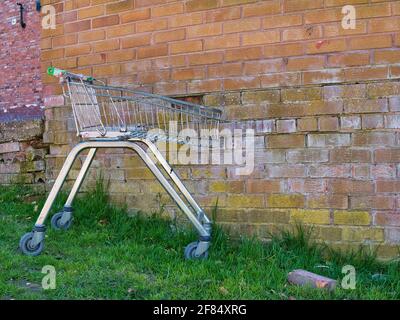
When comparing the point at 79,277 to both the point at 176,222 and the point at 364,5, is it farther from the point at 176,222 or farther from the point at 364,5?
the point at 364,5

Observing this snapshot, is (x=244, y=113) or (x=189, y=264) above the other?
(x=244, y=113)

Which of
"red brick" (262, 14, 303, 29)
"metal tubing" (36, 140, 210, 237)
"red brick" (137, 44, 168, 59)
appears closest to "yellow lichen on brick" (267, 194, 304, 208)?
"metal tubing" (36, 140, 210, 237)

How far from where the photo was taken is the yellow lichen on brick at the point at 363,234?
368 cm

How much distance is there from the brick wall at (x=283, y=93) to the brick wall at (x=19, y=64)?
15.8 feet

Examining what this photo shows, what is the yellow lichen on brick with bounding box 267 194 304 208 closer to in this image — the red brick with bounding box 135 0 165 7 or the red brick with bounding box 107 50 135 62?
the red brick with bounding box 107 50 135 62

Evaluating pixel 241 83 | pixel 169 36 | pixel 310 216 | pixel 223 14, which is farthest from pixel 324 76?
pixel 169 36

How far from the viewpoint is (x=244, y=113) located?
13.4 ft

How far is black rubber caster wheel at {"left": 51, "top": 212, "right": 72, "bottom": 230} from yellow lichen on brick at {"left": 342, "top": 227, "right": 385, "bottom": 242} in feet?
7.54

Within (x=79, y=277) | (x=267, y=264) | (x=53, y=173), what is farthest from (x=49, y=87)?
(x=267, y=264)

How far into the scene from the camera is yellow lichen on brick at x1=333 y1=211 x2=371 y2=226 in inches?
146

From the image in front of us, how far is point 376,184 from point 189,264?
155 centimetres

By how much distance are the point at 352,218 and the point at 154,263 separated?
156cm

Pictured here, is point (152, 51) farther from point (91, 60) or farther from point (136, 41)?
point (91, 60)

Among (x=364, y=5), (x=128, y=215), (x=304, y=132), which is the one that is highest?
(x=364, y=5)
